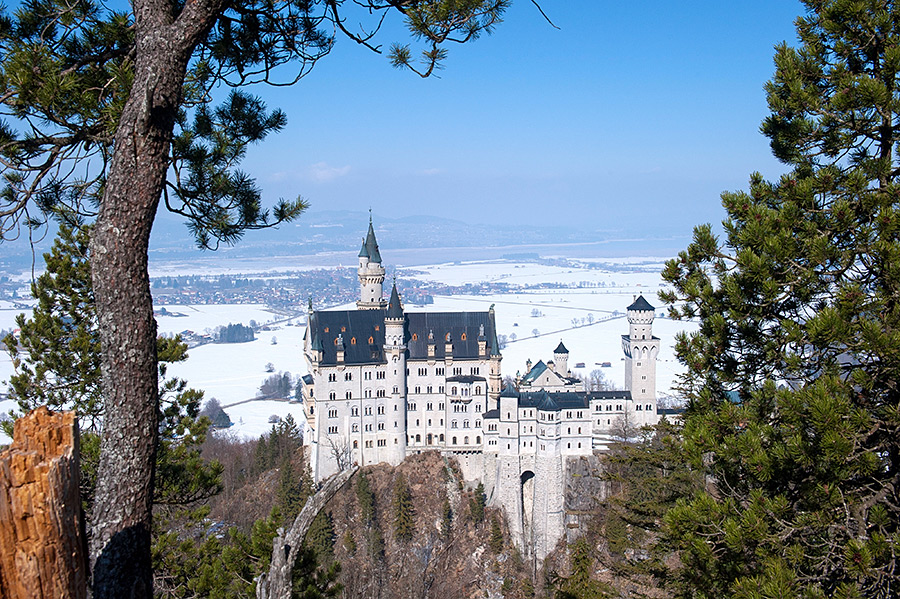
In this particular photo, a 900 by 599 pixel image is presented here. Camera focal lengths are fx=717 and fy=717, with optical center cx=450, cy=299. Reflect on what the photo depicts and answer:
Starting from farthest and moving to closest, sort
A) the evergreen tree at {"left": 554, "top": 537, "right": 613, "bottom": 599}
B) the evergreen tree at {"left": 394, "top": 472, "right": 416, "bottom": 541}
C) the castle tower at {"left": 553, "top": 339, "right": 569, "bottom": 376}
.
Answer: the castle tower at {"left": 553, "top": 339, "right": 569, "bottom": 376}
the evergreen tree at {"left": 394, "top": 472, "right": 416, "bottom": 541}
the evergreen tree at {"left": 554, "top": 537, "right": 613, "bottom": 599}

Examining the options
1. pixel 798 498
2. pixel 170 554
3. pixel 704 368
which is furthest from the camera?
pixel 170 554

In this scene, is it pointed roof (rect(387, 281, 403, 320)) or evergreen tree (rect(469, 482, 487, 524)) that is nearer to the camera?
evergreen tree (rect(469, 482, 487, 524))

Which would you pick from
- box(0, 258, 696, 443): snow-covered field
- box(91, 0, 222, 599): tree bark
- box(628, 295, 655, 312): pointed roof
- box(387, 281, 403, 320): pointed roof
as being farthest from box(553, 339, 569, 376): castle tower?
box(91, 0, 222, 599): tree bark

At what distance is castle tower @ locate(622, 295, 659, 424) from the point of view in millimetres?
57438

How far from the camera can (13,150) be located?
7.60 m

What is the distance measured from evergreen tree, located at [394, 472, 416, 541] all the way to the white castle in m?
3.82

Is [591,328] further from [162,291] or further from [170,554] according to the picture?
[170,554]

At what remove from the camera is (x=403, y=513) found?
5266cm

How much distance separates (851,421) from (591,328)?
488ft

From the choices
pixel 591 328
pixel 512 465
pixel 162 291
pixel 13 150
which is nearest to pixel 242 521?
pixel 512 465

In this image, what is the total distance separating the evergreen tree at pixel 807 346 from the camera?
6.54 m

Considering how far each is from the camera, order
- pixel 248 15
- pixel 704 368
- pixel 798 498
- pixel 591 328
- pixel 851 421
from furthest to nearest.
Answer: pixel 591 328 → pixel 248 15 → pixel 704 368 → pixel 798 498 → pixel 851 421

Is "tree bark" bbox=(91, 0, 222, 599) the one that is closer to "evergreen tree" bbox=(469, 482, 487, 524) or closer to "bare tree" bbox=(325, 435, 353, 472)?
"evergreen tree" bbox=(469, 482, 487, 524)

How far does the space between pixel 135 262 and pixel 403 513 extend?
4906cm
